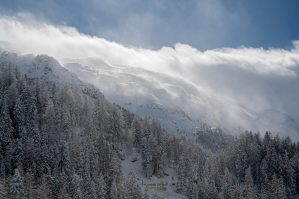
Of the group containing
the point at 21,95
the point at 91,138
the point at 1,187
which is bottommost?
the point at 1,187

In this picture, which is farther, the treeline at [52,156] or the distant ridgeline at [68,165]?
the distant ridgeline at [68,165]

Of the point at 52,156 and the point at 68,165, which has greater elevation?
the point at 52,156

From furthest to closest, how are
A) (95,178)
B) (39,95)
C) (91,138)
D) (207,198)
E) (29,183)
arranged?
(39,95) < (91,138) < (207,198) < (95,178) < (29,183)

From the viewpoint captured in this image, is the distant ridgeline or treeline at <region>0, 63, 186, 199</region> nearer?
treeline at <region>0, 63, 186, 199</region>

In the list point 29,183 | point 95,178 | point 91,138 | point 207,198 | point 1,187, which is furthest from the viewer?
point 91,138

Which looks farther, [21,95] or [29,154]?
[21,95]

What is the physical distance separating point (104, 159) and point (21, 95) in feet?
168

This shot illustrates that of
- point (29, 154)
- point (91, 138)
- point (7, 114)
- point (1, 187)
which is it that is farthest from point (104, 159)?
point (1, 187)

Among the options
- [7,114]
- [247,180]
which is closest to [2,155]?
[7,114]

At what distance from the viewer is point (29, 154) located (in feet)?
531

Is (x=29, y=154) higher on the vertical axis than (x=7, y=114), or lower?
lower

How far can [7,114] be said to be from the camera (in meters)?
178

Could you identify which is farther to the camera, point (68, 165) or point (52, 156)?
point (52, 156)

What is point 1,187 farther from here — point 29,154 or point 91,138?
point 91,138
